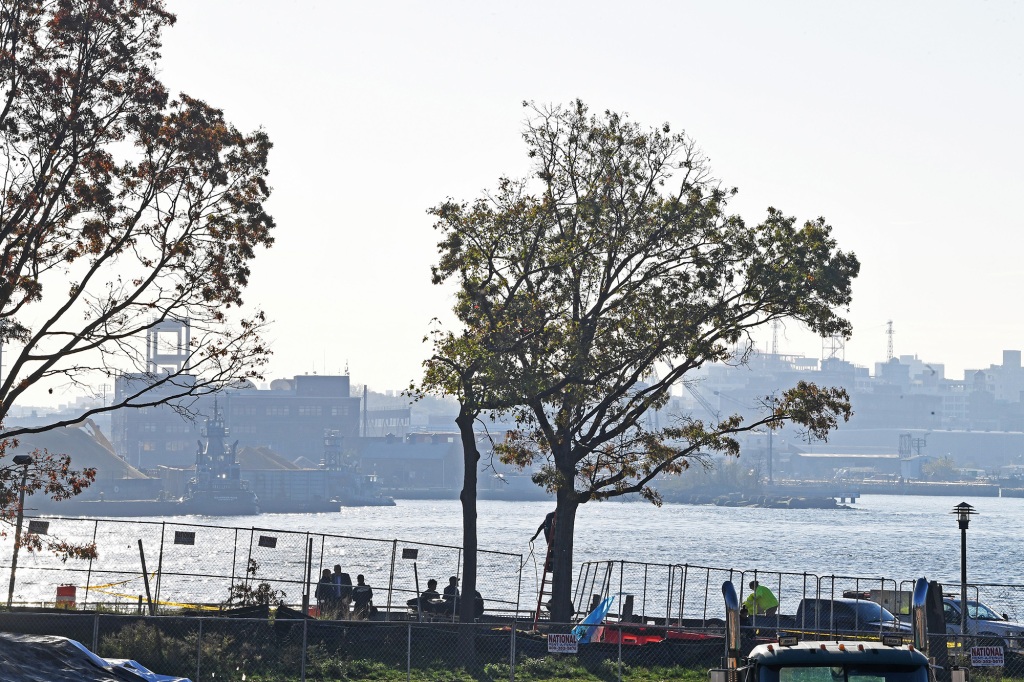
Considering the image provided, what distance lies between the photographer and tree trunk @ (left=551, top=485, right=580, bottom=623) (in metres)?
29.8

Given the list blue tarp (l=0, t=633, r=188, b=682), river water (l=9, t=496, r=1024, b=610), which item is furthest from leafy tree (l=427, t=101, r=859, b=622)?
river water (l=9, t=496, r=1024, b=610)

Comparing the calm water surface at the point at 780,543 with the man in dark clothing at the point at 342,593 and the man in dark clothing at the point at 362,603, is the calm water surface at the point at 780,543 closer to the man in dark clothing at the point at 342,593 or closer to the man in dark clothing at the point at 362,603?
the man in dark clothing at the point at 342,593

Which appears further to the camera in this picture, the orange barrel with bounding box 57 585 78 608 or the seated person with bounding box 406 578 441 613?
the orange barrel with bounding box 57 585 78 608

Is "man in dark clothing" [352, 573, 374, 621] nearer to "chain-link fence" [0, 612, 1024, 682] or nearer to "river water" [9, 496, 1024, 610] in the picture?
"chain-link fence" [0, 612, 1024, 682]

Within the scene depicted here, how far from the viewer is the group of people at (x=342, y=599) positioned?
2967cm

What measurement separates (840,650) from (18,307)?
47.3ft

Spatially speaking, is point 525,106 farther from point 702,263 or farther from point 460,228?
point 702,263

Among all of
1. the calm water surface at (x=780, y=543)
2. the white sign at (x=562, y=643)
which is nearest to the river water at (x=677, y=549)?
A: the calm water surface at (x=780, y=543)

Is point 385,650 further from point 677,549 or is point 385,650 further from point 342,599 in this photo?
point 677,549

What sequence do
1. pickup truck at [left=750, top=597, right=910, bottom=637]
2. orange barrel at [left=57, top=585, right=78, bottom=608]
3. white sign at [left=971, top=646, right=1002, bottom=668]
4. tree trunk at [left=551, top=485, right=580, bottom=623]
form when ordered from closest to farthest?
white sign at [left=971, top=646, right=1002, bottom=668], tree trunk at [left=551, top=485, right=580, bottom=623], orange barrel at [left=57, top=585, right=78, bottom=608], pickup truck at [left=750, top=597, right=910, bottom=637]

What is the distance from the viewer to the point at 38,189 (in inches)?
817

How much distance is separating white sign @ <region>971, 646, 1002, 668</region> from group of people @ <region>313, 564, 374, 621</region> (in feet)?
41.4

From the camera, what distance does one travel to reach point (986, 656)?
21.8 meters

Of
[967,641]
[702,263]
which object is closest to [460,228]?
[702,263]
